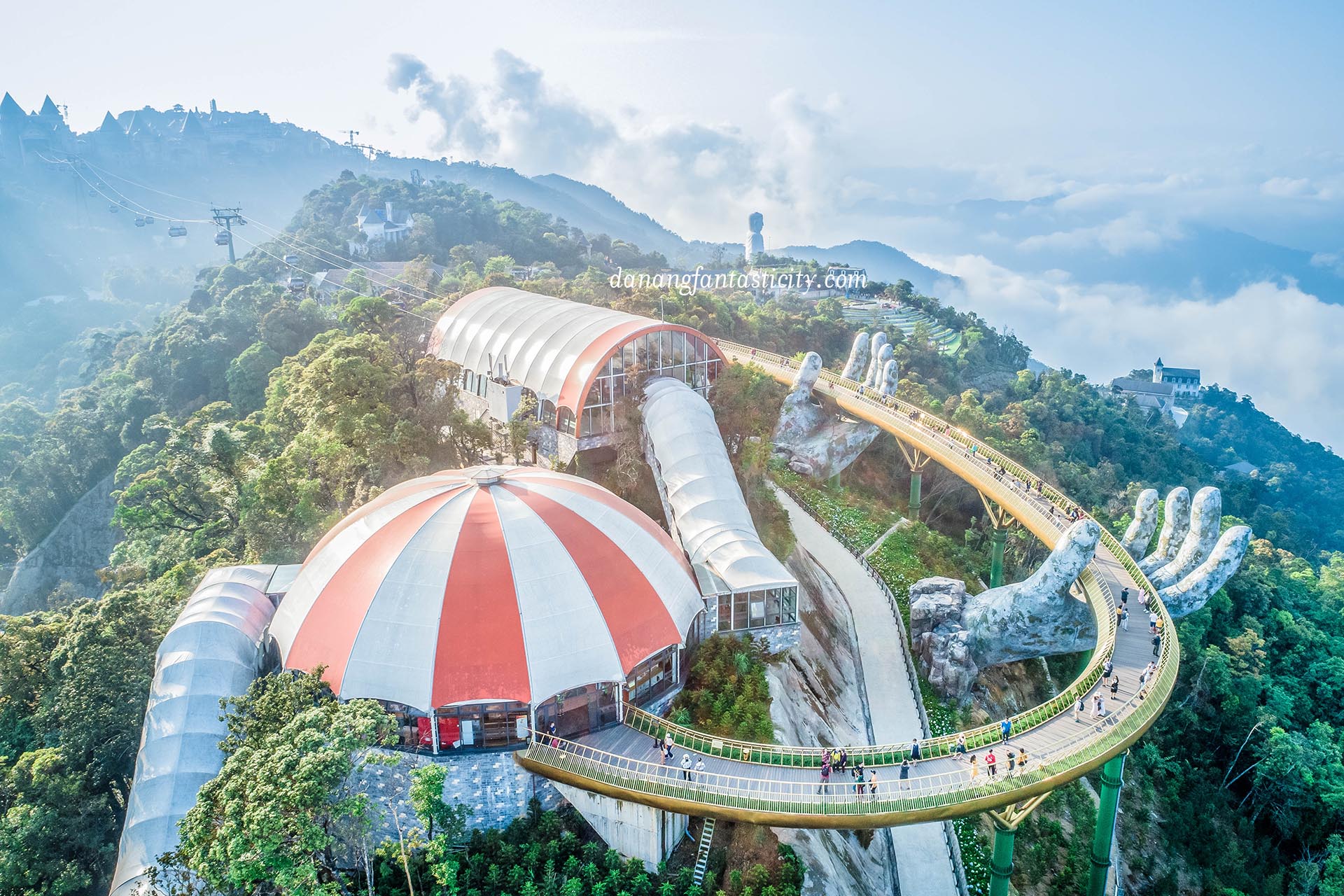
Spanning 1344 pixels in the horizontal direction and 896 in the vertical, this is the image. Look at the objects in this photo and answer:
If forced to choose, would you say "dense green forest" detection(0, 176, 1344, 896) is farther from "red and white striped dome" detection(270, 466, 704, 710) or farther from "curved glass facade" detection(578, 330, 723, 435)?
"red and white striped dome" detection(270, 466, 704, 710)

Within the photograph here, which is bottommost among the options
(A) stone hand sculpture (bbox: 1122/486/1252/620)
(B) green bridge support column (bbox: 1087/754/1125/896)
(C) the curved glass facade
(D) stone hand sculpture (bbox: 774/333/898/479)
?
(B) green bridge support column (bbox: 1087/754/1125/896)

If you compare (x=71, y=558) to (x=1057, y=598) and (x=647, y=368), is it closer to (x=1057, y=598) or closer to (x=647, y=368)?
(x=647, y=368)

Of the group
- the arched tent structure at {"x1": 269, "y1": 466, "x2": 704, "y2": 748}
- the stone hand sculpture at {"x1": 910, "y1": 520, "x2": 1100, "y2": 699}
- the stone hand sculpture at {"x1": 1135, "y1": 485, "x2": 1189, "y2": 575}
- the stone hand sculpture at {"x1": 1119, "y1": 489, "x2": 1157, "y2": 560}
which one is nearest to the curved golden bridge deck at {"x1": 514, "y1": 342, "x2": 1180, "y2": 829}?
the arched tent structure at {"x1": 269, "y1": 466, "x2": 704, "y2": 748}

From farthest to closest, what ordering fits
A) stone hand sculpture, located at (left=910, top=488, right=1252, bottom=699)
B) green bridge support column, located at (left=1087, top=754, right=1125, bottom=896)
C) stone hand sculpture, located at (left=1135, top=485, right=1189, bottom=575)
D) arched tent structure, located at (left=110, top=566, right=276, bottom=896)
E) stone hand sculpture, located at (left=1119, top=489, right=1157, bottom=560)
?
stone hand sculpture, located at (left=1119, top=489, right=1157, bottom=560) → stone hand sculpture, located at (left=1135, top=485, right=1189, bottom=575) → stone hand sculpture, located at (left=910, top=488, right=1252, bottom=699) → green bridge support column, located at (left=1087, top=754, right=1125, bottom=896) → arched tent structure, located at (left=110, top=566, right=276, bottom=896)

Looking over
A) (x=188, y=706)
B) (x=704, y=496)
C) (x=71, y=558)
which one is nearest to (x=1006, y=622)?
(x=704, y=496)

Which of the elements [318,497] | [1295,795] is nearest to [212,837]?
[318,497]

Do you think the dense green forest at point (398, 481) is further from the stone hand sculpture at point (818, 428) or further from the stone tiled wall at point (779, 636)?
the stone tiled wall at point (779, 636)
